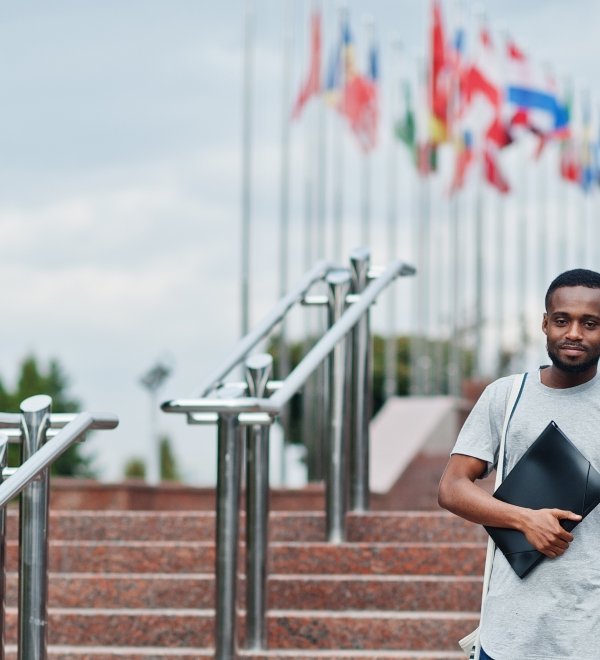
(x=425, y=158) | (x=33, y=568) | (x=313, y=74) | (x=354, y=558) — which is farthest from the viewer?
(x=425, y=158)

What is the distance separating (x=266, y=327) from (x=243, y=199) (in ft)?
49.7

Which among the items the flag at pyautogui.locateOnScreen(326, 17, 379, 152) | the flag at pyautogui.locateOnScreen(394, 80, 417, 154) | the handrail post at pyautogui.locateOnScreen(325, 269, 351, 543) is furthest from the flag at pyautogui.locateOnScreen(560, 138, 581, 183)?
the handrail post at pyautogui.locateOnScreen(325, 269, 351, 543)

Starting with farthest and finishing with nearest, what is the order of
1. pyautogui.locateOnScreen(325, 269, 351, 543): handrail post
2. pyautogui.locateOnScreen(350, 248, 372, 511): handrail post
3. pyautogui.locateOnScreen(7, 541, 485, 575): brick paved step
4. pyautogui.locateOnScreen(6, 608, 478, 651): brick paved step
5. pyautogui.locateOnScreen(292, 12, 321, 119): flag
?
pyautogui.locateOnScreen(292, 12, 321, 119): flag
pyautogui.locateOnScreen(350, 248, 372, 511): handrail post
pyautogui.locateOnScreen(325, 269, 351, 543): handrail post
pyautogui.locateOnScreen(7, 541, 485, 575): brick paved step
pyautogui.locateOnScreen(6, 608, 478, 651): brick paved step

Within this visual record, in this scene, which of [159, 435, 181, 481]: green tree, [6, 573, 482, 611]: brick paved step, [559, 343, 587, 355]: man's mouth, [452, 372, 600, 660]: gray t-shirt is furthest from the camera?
[159, 435, 181, 481]: green tree

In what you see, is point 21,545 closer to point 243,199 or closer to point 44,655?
point 44,655

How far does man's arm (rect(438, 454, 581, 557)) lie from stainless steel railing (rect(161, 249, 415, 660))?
6.24 feet

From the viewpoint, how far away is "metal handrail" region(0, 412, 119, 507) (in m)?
4.13

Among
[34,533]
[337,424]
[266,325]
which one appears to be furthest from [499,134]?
[34,533]

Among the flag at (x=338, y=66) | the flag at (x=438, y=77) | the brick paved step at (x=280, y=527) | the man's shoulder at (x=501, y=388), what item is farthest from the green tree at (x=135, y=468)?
the man's shoulder at (x=501, y=388)

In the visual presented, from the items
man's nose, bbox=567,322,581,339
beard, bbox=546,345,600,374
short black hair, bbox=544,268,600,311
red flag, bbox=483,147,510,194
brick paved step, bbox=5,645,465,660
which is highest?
red flag, bbox=483,147,510,194

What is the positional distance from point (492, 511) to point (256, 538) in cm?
258

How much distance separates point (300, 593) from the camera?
19.8ft

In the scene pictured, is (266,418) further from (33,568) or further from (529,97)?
(529,97)

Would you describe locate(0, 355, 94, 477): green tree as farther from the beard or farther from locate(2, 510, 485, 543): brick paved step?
the beard
